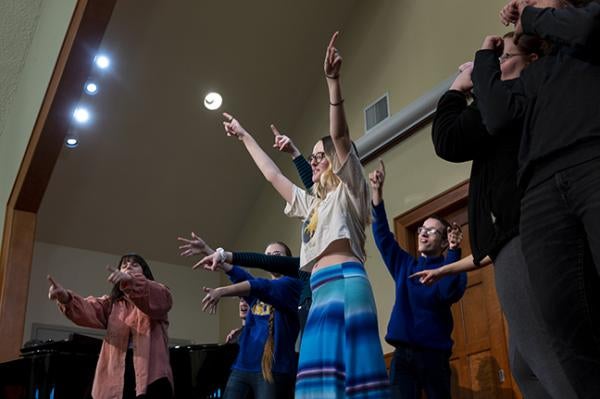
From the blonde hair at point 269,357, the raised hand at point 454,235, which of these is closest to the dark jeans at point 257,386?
the blonde hair at point 269,357

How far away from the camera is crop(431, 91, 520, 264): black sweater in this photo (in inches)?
57.6

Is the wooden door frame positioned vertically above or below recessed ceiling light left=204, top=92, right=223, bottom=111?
below

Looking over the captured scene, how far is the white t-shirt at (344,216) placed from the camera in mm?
2295

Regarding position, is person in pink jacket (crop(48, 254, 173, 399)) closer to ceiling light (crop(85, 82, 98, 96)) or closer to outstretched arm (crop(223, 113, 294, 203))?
outstretched arm (crop(223, 113, 294, 203))

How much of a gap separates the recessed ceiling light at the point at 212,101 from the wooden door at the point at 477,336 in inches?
88.2

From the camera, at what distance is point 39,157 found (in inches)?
207

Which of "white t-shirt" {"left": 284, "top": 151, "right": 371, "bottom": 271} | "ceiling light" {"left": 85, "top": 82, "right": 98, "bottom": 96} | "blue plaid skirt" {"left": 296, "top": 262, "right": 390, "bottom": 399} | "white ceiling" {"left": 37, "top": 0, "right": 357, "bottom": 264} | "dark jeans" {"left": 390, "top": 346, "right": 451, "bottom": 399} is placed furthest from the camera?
"white ceiling" {"left": 37, "top": 0, "right": 357, "bottom": 264}

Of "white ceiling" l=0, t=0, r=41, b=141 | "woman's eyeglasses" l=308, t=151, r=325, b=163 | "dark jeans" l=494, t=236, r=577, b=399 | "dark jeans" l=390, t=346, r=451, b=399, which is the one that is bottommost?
"dark jeans" l=494, t=236, r=577, b=399

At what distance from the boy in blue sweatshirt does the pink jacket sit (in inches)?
40.8

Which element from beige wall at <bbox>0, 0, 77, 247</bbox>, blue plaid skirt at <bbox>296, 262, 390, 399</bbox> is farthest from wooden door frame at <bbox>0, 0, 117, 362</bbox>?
blue plaid skirt at <bbox>296, 262, 390, 399</bbox>

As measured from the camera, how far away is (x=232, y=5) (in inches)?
232

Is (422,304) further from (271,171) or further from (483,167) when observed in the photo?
(483,167)

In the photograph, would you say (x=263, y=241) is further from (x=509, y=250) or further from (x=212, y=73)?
(x=509, y=250)

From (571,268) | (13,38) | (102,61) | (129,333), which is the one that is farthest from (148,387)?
(13,38)
